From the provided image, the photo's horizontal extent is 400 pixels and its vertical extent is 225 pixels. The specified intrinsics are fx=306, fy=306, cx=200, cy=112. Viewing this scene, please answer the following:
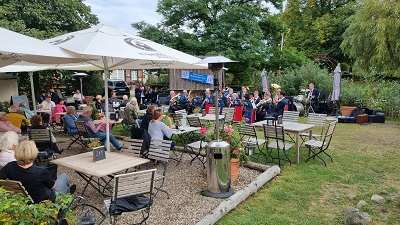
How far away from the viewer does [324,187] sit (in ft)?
17.6

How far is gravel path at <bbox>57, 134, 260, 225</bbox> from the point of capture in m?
4.14

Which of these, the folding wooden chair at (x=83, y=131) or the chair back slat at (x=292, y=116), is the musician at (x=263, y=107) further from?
the folding wooden chair at (x=83, y=131)

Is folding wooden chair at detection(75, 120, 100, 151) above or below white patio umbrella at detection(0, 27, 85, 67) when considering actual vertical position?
below

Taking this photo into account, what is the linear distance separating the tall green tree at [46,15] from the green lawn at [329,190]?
47.3ft

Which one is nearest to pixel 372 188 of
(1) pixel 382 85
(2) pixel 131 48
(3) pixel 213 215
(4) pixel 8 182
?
(3) pixel 213 215

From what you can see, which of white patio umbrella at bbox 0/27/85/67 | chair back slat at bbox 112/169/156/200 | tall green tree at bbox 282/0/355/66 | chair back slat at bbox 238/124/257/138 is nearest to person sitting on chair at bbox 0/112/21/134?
white patio umbrella at bbox 0/27/85/67

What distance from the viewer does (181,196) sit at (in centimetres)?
487

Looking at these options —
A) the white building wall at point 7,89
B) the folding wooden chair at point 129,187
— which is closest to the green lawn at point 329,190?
the folding wooden chair at point 129,187

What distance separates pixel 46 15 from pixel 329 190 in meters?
17.7

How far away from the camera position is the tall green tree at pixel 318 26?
29.8 metres

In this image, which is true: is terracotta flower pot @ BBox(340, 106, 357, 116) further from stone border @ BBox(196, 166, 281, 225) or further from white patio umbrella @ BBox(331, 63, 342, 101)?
stone border @ BBox(196, 166, 281, 225)

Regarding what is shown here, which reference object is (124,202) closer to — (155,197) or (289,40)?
(155,197)

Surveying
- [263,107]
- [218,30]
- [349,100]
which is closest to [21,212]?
[263,107]

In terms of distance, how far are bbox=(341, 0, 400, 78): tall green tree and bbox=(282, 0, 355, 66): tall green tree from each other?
51.3 ft
